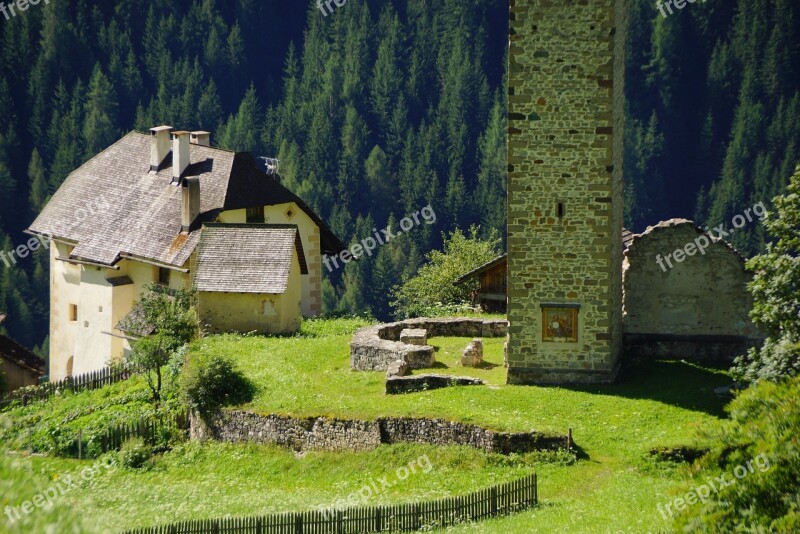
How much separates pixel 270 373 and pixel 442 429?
6.44m

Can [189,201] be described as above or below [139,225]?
above

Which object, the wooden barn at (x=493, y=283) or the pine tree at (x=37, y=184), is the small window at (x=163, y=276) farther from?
the pine tree at (x=37, y=184)

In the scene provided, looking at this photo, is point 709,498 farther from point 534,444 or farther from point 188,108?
point 188,108

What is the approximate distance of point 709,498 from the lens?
1741 cm

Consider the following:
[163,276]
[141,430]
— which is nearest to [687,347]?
[141,430]

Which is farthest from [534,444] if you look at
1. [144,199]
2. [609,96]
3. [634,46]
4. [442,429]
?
[634,46]

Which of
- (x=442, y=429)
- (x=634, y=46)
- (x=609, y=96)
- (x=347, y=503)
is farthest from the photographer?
(x=634, y=46)

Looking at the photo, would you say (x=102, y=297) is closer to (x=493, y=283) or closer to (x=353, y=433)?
(x=493, y=283)

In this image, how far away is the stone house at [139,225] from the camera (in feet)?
153

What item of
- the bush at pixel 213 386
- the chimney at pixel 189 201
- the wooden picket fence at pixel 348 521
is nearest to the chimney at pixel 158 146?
the chimney at pixel 189 201

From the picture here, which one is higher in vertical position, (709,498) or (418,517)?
(709,498)

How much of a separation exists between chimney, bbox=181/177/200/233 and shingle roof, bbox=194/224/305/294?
17.0 ft

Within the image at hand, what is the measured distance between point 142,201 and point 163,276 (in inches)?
172

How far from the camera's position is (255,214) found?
49.0 metres
